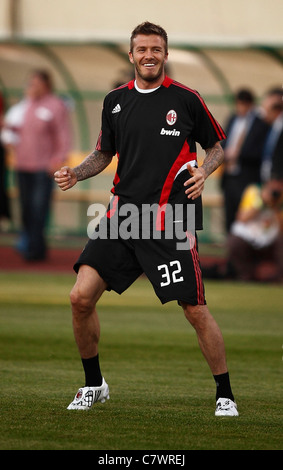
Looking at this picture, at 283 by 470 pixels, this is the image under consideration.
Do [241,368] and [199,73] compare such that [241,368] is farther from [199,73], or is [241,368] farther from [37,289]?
[199,73]

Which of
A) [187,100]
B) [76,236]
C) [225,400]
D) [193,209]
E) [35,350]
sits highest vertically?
[187,100]

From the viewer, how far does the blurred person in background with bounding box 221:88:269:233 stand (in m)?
16.6

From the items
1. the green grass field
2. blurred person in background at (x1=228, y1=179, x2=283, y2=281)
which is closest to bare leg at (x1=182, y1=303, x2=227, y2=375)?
the green grass field

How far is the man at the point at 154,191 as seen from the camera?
678cm

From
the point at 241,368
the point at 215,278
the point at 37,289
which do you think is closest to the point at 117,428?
the point at 241,368

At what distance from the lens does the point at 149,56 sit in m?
6.78

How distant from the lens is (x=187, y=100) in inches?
271

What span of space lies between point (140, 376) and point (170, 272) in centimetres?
168

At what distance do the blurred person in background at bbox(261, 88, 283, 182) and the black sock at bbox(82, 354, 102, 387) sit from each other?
8.73 m

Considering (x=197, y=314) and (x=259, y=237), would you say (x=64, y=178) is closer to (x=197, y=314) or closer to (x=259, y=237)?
(x=197, y=314)

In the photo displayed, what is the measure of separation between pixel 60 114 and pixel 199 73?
15.6 feet

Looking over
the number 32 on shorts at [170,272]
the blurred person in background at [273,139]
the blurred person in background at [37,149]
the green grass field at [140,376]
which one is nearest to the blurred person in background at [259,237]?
the blurred person in background at [273,139]

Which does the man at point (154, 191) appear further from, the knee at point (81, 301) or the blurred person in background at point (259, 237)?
the blurred person in background at point (259, 237)
